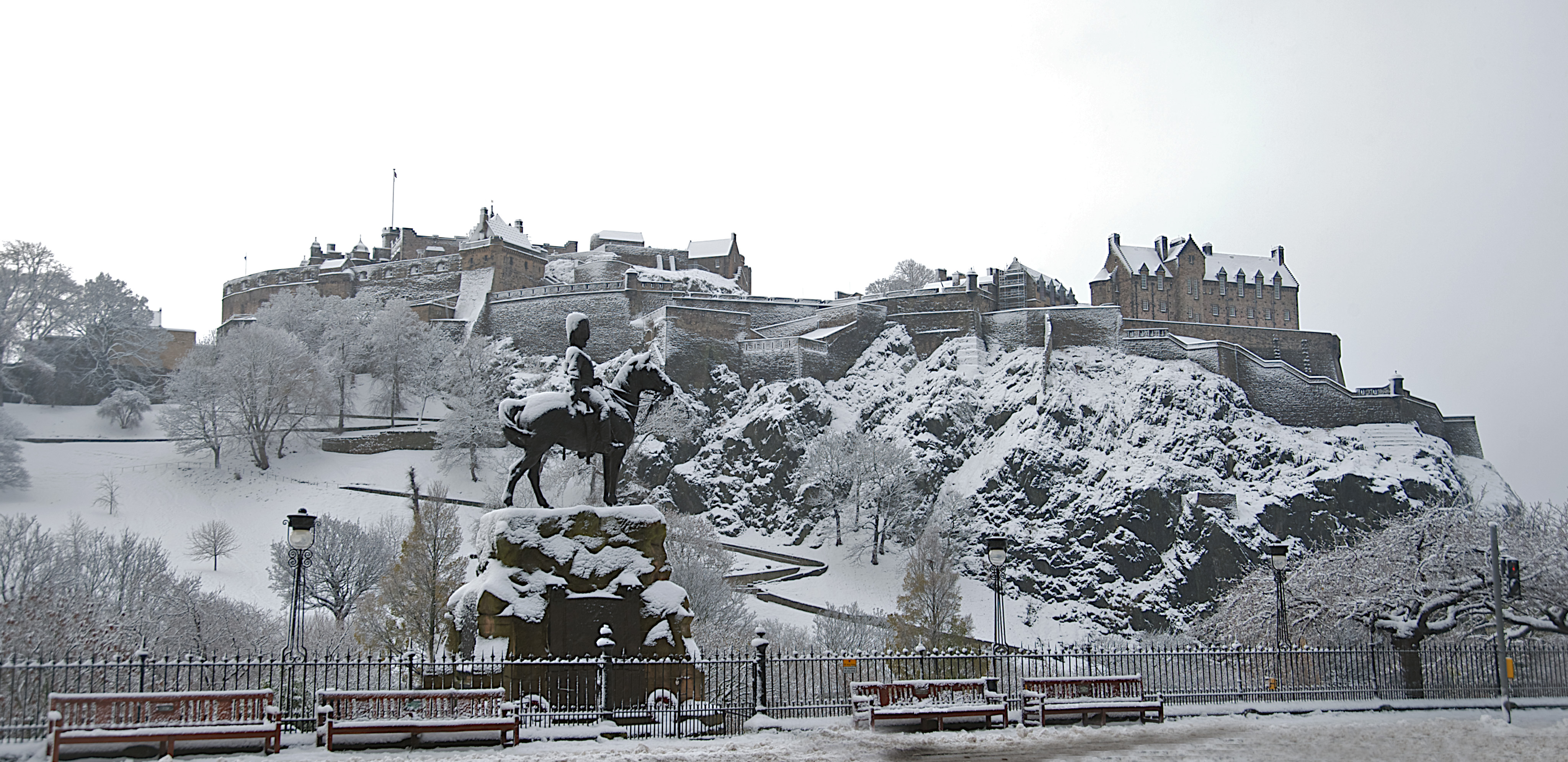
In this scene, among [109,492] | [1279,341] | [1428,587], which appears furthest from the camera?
[1279,341]

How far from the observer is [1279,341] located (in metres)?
63.1

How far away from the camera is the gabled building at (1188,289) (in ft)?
234

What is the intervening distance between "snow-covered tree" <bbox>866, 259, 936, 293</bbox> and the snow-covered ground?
7893cm

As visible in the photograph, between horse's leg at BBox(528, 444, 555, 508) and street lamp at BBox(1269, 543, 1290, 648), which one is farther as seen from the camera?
street lamp at BBox(1269, 543, 1290, 648)

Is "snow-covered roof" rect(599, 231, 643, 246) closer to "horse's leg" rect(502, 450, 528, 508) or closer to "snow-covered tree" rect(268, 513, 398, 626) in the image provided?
"snow-covered tree" rect(268, 513, 398, 626)

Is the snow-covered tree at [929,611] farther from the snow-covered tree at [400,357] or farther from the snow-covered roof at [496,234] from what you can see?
the snow-covered roof at [496,234]

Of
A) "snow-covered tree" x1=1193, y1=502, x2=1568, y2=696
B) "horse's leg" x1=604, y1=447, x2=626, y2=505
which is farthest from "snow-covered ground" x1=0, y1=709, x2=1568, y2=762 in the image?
"horse's leg" x1=604, y1=447, x2=626, y2=505

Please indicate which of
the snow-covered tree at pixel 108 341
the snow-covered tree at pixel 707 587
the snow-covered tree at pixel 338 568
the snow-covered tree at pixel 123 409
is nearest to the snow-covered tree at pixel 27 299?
the snow-covered tree at pixel 108 341

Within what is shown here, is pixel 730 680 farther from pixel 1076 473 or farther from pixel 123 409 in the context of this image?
pixel 123 409

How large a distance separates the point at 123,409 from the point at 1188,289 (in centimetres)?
6496

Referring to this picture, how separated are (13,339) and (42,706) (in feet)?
182

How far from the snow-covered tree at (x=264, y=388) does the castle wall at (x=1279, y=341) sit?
45.4 m

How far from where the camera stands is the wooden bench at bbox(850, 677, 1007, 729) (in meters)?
13.2

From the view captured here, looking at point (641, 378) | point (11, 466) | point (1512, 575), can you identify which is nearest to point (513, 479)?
point (641, 378)
